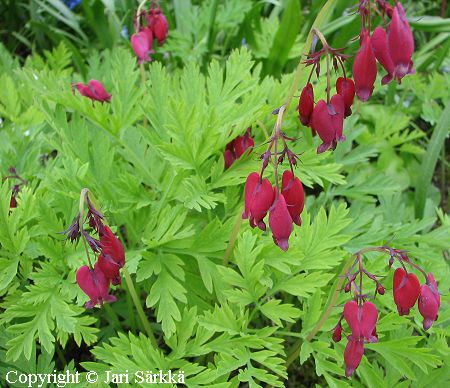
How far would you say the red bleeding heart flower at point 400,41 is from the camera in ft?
4.07

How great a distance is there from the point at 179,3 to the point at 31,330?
8.84ft

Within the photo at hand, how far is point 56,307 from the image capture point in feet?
5.43

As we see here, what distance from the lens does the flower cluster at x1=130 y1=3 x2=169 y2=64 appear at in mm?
2357

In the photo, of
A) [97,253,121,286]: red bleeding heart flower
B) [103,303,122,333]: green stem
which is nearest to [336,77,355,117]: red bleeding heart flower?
[97,253,121,286]: red bleeding heart flower

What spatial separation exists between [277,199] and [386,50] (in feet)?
1.39

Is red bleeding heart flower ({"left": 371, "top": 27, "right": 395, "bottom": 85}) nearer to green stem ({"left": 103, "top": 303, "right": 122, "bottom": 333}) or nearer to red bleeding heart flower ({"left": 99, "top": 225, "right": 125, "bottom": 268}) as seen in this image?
red bleeding heart flower ({"left": 99, "top": 225, "right": 125, "bottom": 268})

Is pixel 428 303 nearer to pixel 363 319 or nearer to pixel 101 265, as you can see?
pixel 363 319

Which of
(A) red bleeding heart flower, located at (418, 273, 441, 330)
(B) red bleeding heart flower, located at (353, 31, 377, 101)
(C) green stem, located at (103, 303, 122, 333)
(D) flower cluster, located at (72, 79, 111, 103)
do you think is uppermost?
(B) red bleeding heart flower, located at (353, 31, 377, 101)

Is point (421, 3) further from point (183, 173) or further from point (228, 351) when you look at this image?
point (228, 351)

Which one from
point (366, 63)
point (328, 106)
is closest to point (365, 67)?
point (366, 63)

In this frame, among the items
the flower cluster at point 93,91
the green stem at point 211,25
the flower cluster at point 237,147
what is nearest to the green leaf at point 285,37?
the green stem at point 211,25

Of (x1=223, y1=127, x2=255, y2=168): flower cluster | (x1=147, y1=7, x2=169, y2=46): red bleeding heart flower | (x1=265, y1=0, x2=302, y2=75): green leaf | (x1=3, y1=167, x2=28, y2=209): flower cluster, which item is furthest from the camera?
(x1=265, y1=0, x2=302, y2=75): green leaf

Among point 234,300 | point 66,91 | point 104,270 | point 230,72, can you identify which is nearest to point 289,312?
point 234,300

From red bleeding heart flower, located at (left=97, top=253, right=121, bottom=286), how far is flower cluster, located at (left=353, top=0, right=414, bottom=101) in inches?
29.3
